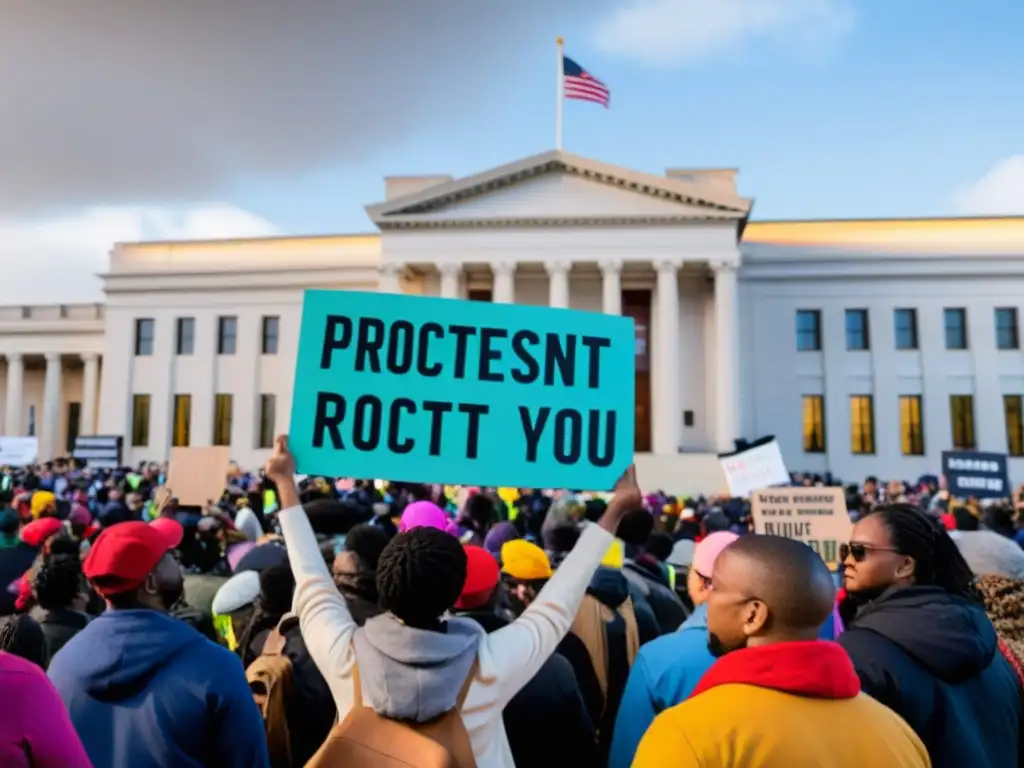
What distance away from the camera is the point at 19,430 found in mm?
43094

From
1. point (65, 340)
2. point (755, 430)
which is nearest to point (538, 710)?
point (755, 430)

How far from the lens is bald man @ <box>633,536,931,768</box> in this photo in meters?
1.68

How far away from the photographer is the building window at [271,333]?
1536 inches

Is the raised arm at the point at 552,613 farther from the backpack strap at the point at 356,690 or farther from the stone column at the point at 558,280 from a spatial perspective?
the stone column at the point at 558,280

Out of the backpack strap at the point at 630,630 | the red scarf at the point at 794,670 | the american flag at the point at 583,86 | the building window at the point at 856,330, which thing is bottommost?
the backpack strap at the point at 630,630

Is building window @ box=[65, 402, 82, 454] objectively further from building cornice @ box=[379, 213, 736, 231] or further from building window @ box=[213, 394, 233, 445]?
building cornice @ box=[379, 213, 736, 231]

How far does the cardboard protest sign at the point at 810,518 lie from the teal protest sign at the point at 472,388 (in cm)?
462

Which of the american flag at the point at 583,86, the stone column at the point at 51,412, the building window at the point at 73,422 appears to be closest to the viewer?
the american flag at the point at 583,86

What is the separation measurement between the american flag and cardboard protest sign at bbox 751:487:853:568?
23947 mm

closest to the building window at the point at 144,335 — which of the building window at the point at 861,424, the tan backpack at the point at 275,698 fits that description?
the building window at the point at 861,424

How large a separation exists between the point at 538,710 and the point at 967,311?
37473mm

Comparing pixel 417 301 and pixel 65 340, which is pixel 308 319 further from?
pixel 65 340

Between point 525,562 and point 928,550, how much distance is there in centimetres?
188

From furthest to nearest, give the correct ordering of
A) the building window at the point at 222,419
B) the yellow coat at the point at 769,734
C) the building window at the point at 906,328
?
the building window at the point at 222,419 → the building window at the point at 906,328 → the yellow coat at the point at 769,734
